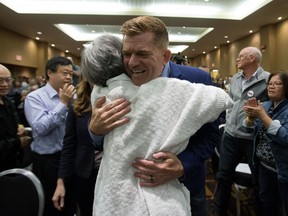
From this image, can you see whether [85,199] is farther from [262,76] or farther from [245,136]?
[262,76]

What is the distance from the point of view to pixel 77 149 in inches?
64.9

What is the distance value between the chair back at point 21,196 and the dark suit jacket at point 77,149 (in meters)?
0.21

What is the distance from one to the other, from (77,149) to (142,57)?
95 centimetres

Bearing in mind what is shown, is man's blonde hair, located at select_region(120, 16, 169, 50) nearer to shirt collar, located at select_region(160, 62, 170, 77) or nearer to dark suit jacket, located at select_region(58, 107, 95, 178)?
shirt collar, located at select_region(160, 62, 170, 77)

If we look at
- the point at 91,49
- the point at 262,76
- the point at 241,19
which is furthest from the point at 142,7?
the point at 91,49

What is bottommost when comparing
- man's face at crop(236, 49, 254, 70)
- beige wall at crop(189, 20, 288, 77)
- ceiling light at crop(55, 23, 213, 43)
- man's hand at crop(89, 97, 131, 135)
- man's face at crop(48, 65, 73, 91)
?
man's hand at crop(89, 97, 131, 135)

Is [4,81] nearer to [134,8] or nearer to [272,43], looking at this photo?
[134,8]

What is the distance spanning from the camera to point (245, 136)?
2.74 meters

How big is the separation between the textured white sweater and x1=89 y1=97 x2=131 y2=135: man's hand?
0.02 metres

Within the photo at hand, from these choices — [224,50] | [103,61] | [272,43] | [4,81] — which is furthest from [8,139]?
[224,50]

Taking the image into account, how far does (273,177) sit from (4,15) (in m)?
9.51

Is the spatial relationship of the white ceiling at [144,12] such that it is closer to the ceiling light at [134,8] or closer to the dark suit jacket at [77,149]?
the ceiling light at [134,8]

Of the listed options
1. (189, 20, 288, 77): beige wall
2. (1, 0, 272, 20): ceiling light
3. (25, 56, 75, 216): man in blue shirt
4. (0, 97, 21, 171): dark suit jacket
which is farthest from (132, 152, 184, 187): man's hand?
(189, 20, 288, 77): beige wall

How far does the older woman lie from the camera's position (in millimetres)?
2225
